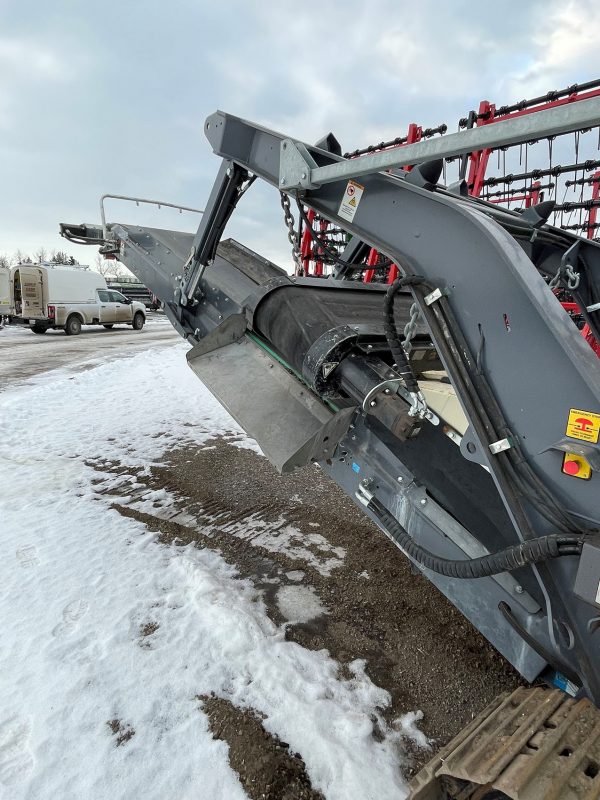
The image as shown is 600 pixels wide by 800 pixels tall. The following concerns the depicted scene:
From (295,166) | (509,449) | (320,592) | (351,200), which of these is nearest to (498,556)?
(509,449)

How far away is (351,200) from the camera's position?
A: 1942 mm

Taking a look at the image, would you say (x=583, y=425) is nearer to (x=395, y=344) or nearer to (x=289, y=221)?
(x=395, y=344)

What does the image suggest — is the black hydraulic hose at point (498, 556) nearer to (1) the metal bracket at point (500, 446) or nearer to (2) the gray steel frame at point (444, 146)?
(1) the metal bracket at point (500, 446)

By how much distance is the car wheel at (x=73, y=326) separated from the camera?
17.5 meters

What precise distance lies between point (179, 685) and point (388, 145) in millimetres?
7860

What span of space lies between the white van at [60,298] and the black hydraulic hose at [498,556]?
18.1m

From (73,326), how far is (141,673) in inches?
699

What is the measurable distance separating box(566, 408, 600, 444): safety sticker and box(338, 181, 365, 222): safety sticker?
1.12 m

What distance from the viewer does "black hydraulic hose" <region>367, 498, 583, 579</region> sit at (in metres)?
1.35

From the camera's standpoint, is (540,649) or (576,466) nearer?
(576,466)

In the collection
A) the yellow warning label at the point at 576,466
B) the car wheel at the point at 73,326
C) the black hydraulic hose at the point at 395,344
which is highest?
the black hydraulic hose at the point at 395,344

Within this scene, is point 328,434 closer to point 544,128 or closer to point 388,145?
point 544,128

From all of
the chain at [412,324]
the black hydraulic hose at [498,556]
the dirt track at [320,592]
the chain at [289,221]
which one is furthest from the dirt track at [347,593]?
the chain at [289,221]

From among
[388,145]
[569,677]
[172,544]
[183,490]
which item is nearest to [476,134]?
[569,677]
